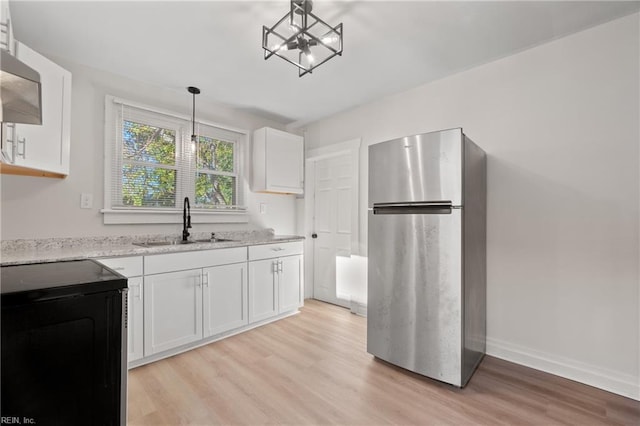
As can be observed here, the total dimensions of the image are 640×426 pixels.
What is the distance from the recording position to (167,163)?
9.95 ft

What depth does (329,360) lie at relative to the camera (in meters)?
2.34

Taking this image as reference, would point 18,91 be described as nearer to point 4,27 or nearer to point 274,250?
point 4,27

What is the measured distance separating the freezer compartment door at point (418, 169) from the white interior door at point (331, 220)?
1.18 metres

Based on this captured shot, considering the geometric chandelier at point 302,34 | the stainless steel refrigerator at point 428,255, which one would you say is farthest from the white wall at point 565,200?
the geometric chandelier at point 302,34

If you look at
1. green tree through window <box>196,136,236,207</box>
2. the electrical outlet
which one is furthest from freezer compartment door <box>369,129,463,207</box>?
the electrical outlet

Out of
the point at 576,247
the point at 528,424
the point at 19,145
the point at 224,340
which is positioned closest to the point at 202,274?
the point at 224,340

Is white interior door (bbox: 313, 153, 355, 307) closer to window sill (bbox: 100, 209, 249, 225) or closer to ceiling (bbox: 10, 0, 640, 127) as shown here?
window sill (bbox: 100, 209, 249, 225)

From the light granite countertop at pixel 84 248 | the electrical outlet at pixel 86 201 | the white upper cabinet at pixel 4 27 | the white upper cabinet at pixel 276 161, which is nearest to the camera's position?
the white upper cabinet at pixel 4 27

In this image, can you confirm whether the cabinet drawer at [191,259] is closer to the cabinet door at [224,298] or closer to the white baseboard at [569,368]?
the cabinet door at [224,298]

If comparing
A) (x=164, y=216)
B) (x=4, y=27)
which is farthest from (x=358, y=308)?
(x=4, y=27)

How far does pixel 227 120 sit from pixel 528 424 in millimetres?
3718

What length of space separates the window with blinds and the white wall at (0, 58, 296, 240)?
0.11m

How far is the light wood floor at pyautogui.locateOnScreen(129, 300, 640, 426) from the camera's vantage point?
166 cm

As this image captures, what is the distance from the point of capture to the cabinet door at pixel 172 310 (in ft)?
7.39
